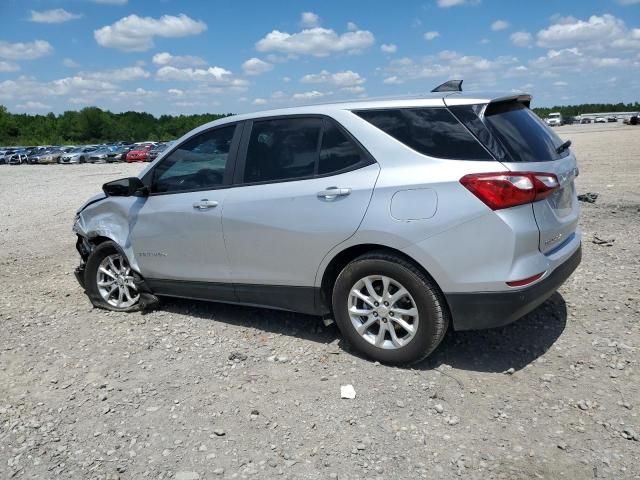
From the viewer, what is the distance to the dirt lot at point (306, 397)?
2.91 meters

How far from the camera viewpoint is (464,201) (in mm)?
3359

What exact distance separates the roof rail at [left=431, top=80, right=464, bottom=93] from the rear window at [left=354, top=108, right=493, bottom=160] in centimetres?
48

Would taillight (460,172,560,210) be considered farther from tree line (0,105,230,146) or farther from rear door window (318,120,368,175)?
tree line (0,105,230,146)

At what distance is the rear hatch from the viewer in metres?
3.43

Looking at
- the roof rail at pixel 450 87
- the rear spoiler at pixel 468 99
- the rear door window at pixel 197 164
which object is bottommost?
the rear door window at pixel 197 164

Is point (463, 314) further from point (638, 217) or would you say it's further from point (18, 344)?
point (638, 217)

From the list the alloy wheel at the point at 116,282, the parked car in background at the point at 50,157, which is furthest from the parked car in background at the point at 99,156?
the alloy wheel at the point at 116,282

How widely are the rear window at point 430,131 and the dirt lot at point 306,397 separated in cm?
151

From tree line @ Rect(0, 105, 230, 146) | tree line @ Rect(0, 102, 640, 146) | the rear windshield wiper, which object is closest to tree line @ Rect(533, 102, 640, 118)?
tree line @ Rect(0, 102, 640, 146)

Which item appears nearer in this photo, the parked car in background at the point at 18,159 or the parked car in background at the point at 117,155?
the parked car in background at the point at 117,155

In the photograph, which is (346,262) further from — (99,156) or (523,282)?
(99,156)

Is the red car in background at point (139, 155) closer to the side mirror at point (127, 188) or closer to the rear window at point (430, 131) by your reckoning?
the side mirror at point (127, 188)

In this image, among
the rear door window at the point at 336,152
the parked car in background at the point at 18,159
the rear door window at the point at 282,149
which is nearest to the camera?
the rear door window at the point at 336,152

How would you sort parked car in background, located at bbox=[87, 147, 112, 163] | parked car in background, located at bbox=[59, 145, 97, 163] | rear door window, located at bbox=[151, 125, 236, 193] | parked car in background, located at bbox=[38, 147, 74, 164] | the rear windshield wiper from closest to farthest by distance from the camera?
the rear windshield wiper
rear door window, located at bbox=[151, 125, 236, 193]
parked car in background, located at bbox=[87, 147, 112, 163]
parked car in background, located at bbox=[59, 145, 97, 163]
parked car in background, located at bbox=[38, 147, 74, 164]
